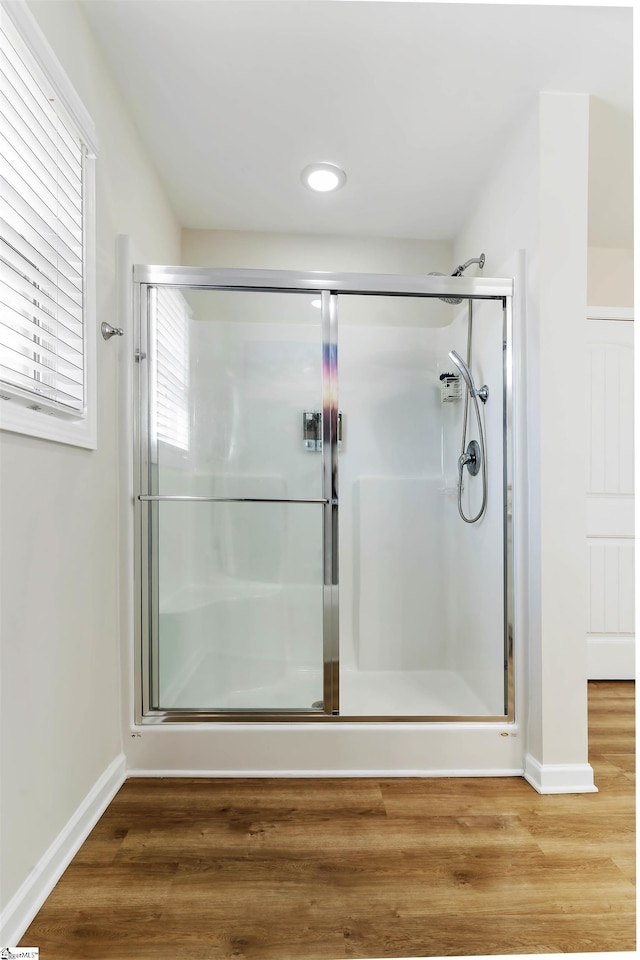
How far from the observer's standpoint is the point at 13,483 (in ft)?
3.71

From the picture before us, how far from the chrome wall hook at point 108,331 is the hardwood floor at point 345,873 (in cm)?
152

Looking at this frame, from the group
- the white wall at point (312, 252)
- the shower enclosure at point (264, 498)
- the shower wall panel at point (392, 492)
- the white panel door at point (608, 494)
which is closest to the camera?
the shower enclosure at point (264, 498)

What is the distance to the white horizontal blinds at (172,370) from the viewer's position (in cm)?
191

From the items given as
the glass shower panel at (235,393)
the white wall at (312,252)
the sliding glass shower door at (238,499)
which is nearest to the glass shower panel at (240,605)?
the sliding glass shower door at (238,499)

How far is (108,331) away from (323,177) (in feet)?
4.17

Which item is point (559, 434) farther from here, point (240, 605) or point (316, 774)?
point (316, 774)

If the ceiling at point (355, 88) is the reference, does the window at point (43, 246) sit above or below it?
below

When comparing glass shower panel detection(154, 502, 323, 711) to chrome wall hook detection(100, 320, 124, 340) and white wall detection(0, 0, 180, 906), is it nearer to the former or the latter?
white wall detection(0, 0, 180, 906)

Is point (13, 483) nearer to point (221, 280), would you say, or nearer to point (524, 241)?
point (221, 280)

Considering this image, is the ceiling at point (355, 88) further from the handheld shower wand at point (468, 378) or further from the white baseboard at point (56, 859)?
the white baseboard at point (56, 859)

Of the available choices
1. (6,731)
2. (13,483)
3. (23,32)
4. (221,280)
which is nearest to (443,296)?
(221,280)

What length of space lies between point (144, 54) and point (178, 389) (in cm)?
107

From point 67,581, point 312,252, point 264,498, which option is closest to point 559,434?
point 264,498

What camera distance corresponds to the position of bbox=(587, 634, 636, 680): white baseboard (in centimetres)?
294
